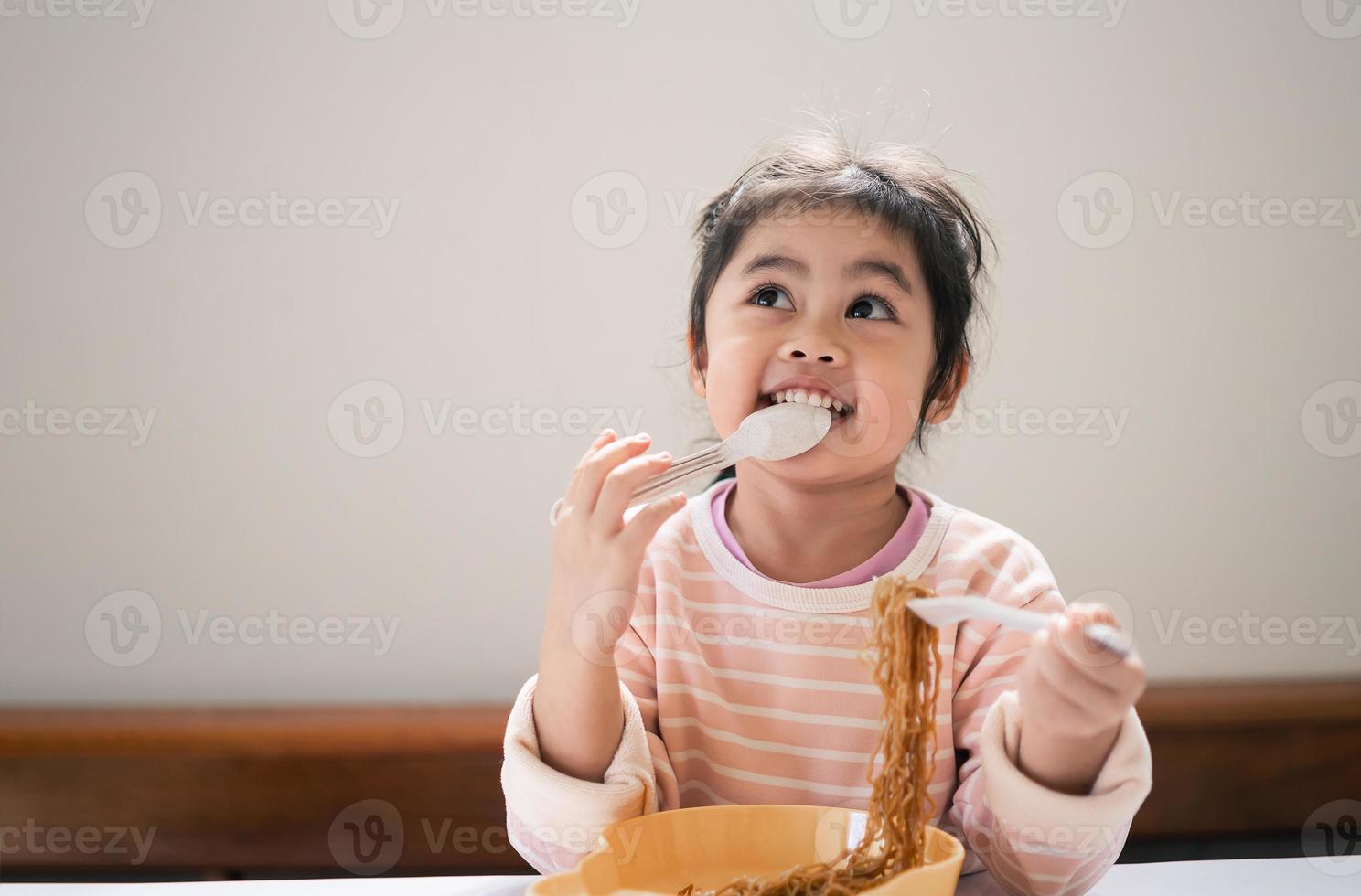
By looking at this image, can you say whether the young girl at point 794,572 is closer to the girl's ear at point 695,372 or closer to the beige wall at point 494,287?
the girl's ear at point 695,372

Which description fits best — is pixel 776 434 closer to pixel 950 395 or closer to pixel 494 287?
pixel 950 395

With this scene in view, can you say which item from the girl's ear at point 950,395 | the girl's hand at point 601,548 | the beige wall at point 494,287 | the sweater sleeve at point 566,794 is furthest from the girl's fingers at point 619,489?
the beige wall at point 494,287

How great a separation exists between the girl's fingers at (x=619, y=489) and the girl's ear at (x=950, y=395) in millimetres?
389

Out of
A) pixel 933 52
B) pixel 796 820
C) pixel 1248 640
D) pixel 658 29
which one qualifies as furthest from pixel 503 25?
pixel 1248 640

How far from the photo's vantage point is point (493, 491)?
1531mm

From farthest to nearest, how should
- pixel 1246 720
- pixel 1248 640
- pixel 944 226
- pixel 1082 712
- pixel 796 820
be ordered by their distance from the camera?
1. pixel 1248 640
2. pixel 1246 720
3. pixel 944 226
4. pixel 796 820
5. pixel 1082 712

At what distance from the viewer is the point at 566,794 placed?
772mm

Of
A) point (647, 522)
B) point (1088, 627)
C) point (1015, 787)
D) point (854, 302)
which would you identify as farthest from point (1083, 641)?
point (854, 302)

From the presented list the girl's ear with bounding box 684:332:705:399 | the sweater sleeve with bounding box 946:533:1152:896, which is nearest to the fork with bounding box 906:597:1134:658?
the sweater sleeve with bounding box 946:533:1152:896

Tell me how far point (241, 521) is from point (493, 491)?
0.35 meters

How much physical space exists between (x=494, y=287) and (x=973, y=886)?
3.21ft

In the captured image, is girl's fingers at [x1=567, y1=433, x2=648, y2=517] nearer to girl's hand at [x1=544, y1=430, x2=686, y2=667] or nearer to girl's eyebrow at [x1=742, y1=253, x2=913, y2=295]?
girl's hand at [x1=544, y1=430, x2=686, y2=667]

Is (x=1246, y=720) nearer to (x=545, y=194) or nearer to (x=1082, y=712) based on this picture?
(x=1082, y=712)

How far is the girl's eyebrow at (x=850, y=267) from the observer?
903mm
